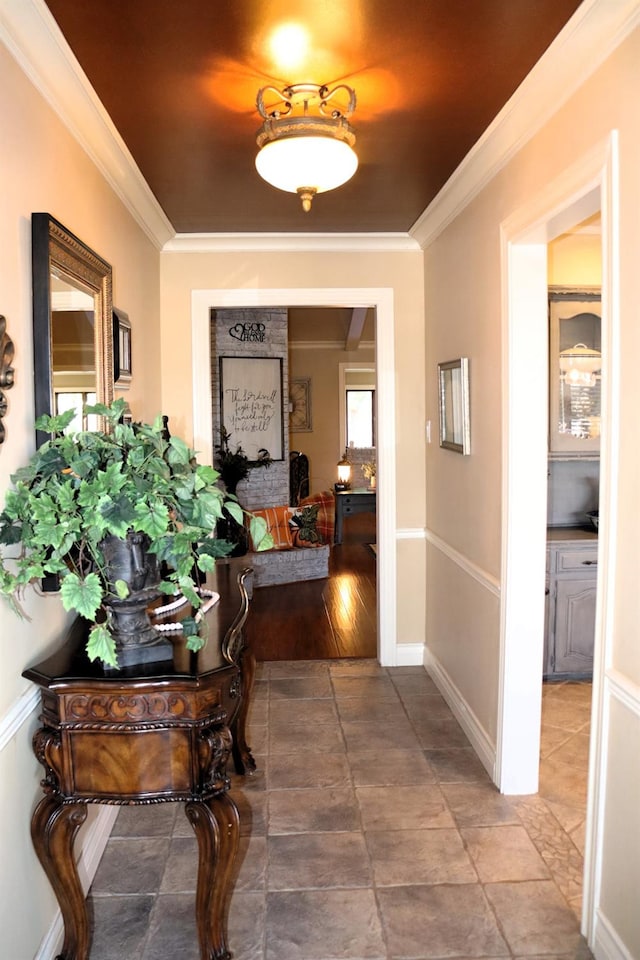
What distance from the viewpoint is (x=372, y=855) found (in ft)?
8.68

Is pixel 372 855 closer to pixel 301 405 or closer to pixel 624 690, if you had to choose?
pixel 624 690

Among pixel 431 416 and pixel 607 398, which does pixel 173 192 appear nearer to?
pixel 431 416

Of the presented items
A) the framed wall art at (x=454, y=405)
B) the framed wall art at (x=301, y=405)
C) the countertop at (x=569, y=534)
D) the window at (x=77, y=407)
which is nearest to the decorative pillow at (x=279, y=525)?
the countertop at (x=569, y=534)

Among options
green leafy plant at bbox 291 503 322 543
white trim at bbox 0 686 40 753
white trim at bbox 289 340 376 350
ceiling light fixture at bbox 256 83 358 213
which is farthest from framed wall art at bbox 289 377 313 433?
white trim at bbox 0 686 40 753

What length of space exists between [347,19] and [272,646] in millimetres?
3939

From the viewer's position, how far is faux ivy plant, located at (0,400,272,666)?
1724mm

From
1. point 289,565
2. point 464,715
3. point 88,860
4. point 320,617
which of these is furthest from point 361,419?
point 88,860

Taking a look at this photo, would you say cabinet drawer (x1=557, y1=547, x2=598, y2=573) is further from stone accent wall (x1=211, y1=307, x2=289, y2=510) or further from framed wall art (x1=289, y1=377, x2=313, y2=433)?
framed wall art (x1=289, y1=377, x2=313, y2=433)

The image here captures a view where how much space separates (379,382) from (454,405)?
0.88 m

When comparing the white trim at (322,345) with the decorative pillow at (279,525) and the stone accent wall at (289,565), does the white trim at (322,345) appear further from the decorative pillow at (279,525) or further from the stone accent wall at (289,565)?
the stone accent wall at (289,565)

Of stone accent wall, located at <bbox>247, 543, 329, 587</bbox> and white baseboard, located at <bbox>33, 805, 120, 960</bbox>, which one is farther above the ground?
stone accent wall, located at <bbox>247, 543, 329, 587</bbox>

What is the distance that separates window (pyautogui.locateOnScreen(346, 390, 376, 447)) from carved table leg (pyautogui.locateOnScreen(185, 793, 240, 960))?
30.5ft

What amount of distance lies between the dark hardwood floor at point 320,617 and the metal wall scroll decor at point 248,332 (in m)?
2.46

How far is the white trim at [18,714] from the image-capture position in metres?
1.85
